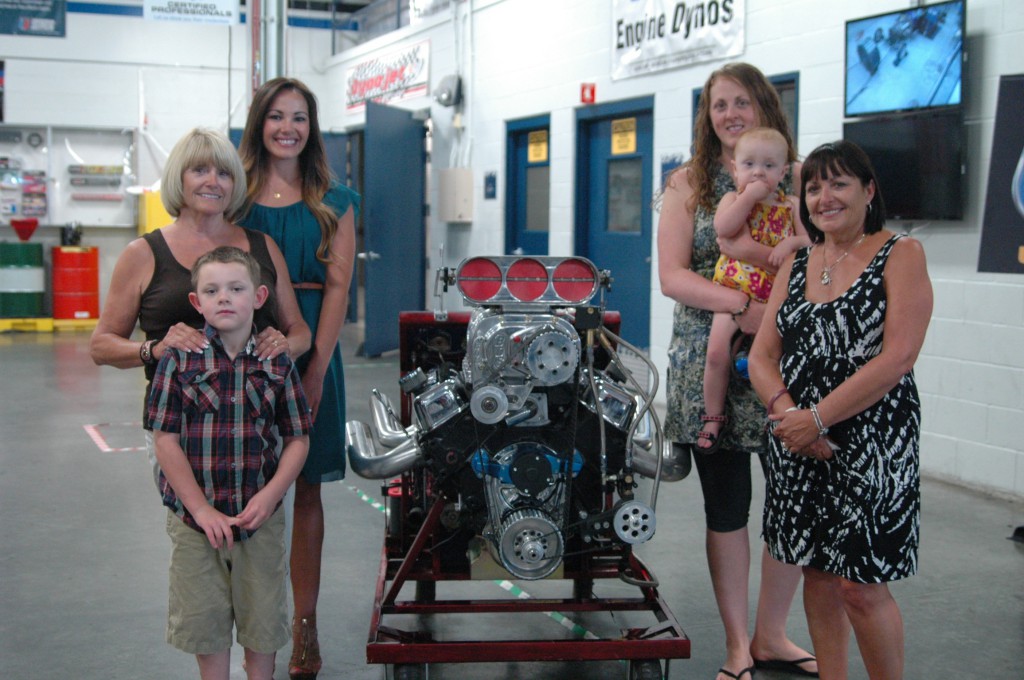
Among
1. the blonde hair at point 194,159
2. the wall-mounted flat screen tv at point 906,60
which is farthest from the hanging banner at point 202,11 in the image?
the blonde hair at point 194,159

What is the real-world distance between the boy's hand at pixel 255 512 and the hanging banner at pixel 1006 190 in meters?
3.20

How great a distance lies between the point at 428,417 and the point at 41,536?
235 centimetres

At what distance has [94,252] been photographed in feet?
38.2

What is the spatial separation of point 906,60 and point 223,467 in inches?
155

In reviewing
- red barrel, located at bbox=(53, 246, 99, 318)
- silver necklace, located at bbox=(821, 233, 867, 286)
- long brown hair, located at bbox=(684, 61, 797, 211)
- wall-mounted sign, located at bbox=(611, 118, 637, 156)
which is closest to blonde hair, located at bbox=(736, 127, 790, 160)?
long brown hair, located at bbox=(684, 61, 797, 211)

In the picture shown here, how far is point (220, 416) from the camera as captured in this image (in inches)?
87.5

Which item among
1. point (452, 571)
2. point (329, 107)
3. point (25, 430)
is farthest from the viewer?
point (329, 107)

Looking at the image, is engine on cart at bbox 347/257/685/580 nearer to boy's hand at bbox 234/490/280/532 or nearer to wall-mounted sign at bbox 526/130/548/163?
boy's hand at bbox 234/490/280/532

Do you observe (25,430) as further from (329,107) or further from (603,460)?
(329,107)

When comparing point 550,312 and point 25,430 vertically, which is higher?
point 550,312

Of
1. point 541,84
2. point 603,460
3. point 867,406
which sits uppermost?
point 541,84

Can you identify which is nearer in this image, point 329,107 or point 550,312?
point 550,312

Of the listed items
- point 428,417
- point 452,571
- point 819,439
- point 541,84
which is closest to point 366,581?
point 452,571

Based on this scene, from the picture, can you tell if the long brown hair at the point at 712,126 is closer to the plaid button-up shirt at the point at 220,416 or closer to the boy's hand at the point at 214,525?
the plaid button-up shirt at the point at 220,416
